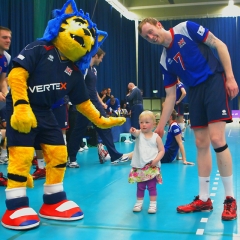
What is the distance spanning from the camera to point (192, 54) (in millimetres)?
2709

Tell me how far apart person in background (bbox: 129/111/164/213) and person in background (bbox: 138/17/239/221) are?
280 millimetres

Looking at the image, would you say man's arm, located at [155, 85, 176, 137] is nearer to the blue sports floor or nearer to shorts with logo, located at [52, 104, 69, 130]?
the blue sports floor

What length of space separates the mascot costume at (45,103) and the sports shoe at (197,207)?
0.78 meters

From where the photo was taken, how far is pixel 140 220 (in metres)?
2.67

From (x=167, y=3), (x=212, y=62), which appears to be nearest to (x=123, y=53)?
(x=167, y=3)

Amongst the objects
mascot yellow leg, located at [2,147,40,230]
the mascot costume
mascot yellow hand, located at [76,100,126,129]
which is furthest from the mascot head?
mascot yellow leg, located at [2,147,40,230]

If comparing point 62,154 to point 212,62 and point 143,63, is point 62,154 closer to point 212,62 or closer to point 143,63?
point 212,62

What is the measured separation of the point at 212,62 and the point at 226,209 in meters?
1.08

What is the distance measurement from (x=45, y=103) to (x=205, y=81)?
1203mm

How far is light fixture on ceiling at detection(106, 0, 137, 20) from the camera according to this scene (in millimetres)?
16359

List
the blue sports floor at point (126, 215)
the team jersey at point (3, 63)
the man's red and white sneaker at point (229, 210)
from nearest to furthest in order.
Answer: the blue sports floor at point (126, 215) < the man's red and white sneaker at point (229, 210) < the team jersey at point (3, 63)

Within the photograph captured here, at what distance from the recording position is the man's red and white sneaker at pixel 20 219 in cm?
251

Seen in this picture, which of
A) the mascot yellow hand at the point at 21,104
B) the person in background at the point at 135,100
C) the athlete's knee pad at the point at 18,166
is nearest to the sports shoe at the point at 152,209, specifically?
the athlete's knee pad at the point at 18,166

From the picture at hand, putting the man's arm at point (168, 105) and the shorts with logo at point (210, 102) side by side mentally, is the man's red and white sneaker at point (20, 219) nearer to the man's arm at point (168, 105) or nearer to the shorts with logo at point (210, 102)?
the man's arm at point (168, 105)
